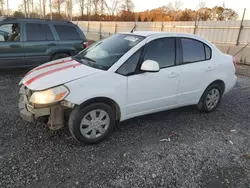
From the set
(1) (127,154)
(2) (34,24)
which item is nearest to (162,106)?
(1) (127,154)

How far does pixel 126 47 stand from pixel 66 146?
1.86 meters

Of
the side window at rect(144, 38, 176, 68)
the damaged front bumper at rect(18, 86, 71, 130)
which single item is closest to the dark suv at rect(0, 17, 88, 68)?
the damaged front bumper at rect(18, 86, 71, 130)

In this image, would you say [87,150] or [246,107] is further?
[246,107]

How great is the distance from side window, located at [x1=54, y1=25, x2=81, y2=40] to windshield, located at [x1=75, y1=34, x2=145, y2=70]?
343 cm

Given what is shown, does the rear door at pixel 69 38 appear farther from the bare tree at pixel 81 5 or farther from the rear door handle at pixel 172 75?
the bare tree at pixel 81 5

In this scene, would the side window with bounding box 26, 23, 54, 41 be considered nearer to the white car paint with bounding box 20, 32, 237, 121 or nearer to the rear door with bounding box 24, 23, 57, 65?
the rear door with bounding box 24, 23, 57, 65

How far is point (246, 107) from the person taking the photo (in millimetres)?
5215

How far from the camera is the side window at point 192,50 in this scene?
159 inches

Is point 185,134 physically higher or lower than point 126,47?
lower

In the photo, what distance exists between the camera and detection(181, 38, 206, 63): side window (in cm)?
404

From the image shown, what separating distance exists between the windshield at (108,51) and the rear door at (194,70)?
3.20ft


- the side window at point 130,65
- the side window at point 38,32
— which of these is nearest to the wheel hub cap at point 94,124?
the side window at point 130,65

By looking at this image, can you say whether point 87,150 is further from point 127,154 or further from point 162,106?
point 162,106

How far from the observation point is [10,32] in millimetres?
6543
